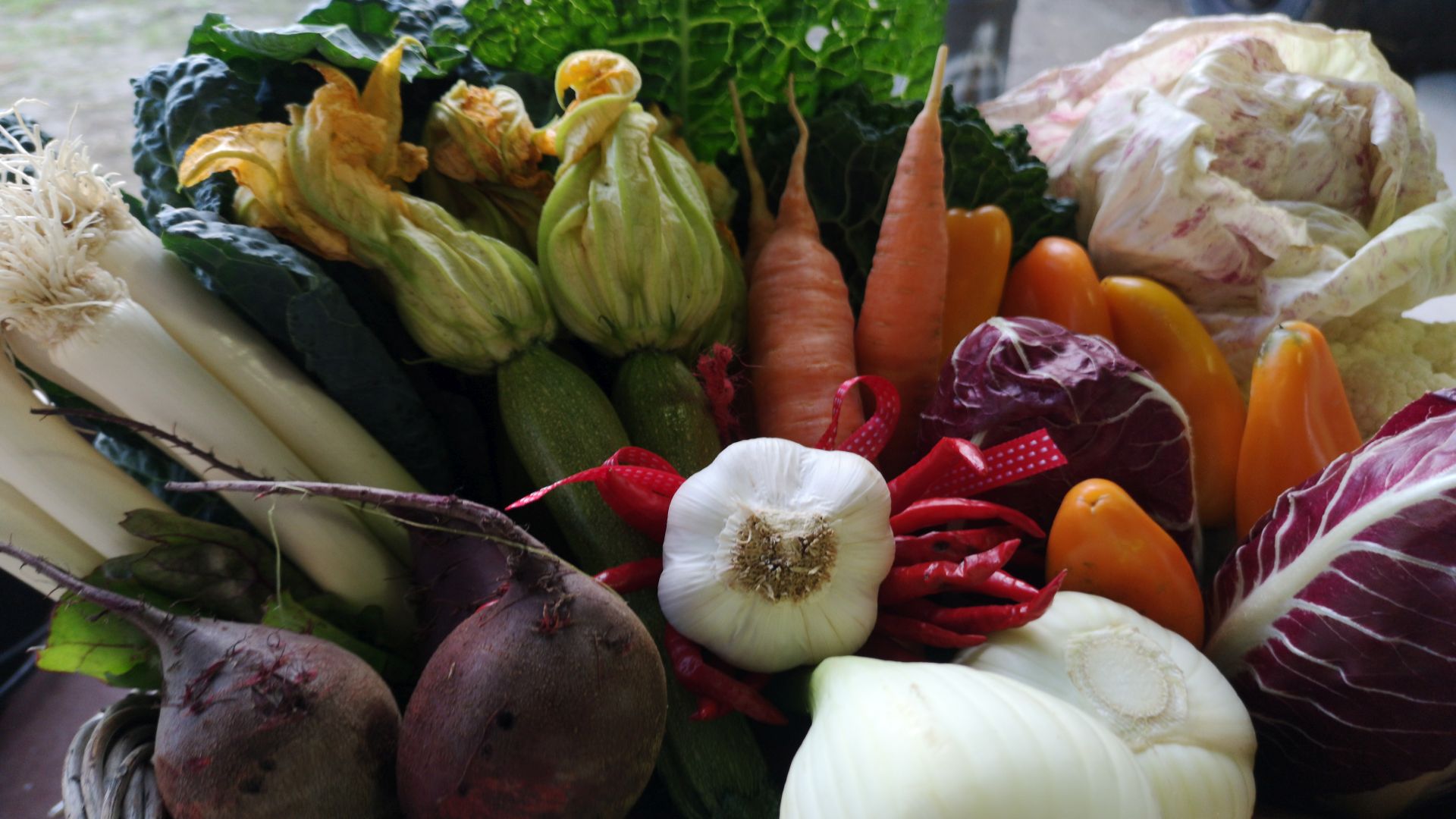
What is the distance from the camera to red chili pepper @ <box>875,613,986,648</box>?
2.78 ft

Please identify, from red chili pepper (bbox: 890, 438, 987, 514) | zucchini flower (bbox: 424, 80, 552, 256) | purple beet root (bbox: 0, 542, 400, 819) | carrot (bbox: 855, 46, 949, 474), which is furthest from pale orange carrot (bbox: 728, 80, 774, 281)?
purple beet root (bbox: 0, 542, 400, 819)

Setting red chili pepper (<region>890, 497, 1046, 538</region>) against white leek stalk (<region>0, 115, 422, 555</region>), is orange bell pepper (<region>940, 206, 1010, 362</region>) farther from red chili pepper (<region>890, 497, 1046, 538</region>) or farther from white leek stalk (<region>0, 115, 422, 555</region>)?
white leek stalk (<region>0, 115, 422, 555</region>)

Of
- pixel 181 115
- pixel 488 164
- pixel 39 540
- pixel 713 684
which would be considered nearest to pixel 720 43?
pixel 488 164

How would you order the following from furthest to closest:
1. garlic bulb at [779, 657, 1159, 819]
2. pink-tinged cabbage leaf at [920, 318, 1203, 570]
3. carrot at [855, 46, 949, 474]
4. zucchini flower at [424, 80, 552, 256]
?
carrot at [855, 46, 949, 474] < zucchini flower at [424, 80, 552, 256] < pink-tinged cabbage leaf at [920, 318, 1203, 570] < garlic bulb at [779, 657, 1159, 819]

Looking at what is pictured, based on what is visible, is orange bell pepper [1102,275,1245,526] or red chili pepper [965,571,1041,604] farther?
orange bell pepper [1102,275,1245,526]

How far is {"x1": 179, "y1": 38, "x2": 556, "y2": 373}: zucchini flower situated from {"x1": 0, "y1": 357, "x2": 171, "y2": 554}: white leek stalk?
271mm

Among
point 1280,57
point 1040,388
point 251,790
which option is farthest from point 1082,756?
point 1280,57

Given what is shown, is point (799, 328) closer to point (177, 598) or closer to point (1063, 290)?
point (1063, 290)

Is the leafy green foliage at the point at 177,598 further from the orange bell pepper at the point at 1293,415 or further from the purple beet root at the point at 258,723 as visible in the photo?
the orange bell pepper at the point at 1293,415

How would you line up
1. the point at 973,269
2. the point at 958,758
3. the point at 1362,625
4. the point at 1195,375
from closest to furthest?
the point at 958,758
the point at 1362,625
the point at 1195,375
the point at 973,269

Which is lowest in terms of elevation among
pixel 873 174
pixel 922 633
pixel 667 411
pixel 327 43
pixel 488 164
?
pixel 922 633

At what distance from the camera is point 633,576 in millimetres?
894

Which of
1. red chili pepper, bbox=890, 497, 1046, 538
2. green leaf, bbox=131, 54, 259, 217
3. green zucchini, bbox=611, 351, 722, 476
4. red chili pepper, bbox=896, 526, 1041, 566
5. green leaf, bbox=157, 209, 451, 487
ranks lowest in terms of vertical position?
red chili pepper, bbox=896, 526, 1041, 566

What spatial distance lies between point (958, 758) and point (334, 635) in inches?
23.2
